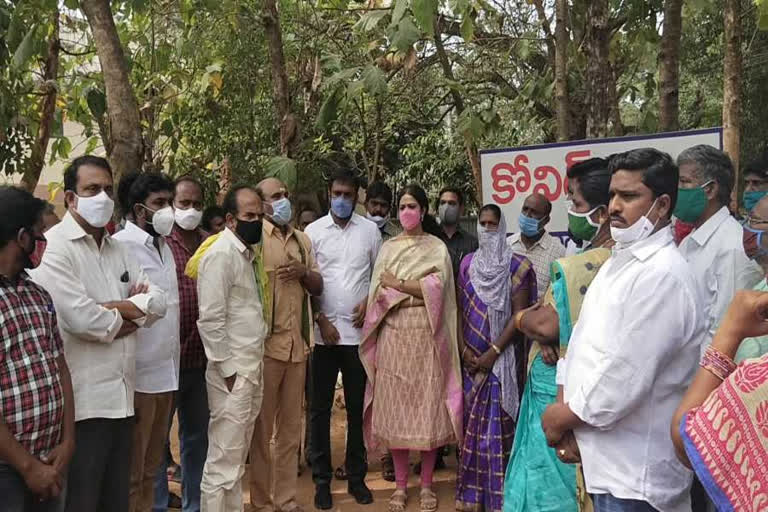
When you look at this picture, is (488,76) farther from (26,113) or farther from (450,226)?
(26,113)

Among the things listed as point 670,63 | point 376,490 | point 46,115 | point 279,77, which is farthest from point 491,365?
point 46,115

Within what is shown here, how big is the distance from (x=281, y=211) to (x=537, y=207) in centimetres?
167

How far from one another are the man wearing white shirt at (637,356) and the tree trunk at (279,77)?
4389 millimetres

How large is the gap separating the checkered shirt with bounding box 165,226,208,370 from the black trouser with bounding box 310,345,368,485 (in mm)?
941

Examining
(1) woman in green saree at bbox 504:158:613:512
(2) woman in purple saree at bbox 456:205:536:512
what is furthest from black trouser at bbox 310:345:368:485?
(1) woman in green saree at bbox 504:158:613:512

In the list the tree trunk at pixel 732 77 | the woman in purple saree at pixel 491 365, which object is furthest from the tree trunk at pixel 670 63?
the woman in purple saree at pixel 491 365

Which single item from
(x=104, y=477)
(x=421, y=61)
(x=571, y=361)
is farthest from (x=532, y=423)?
(x=421, y=61)

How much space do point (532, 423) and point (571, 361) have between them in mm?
1019

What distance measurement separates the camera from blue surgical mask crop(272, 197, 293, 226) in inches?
177

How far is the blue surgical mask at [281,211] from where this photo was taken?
4.48 metres

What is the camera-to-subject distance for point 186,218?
442 cm

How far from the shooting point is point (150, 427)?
149 inches

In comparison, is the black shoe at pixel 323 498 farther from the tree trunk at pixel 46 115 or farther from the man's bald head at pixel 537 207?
the tree trunk at pixel 46 115

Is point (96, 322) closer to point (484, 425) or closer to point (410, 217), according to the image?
point (410, 217)
